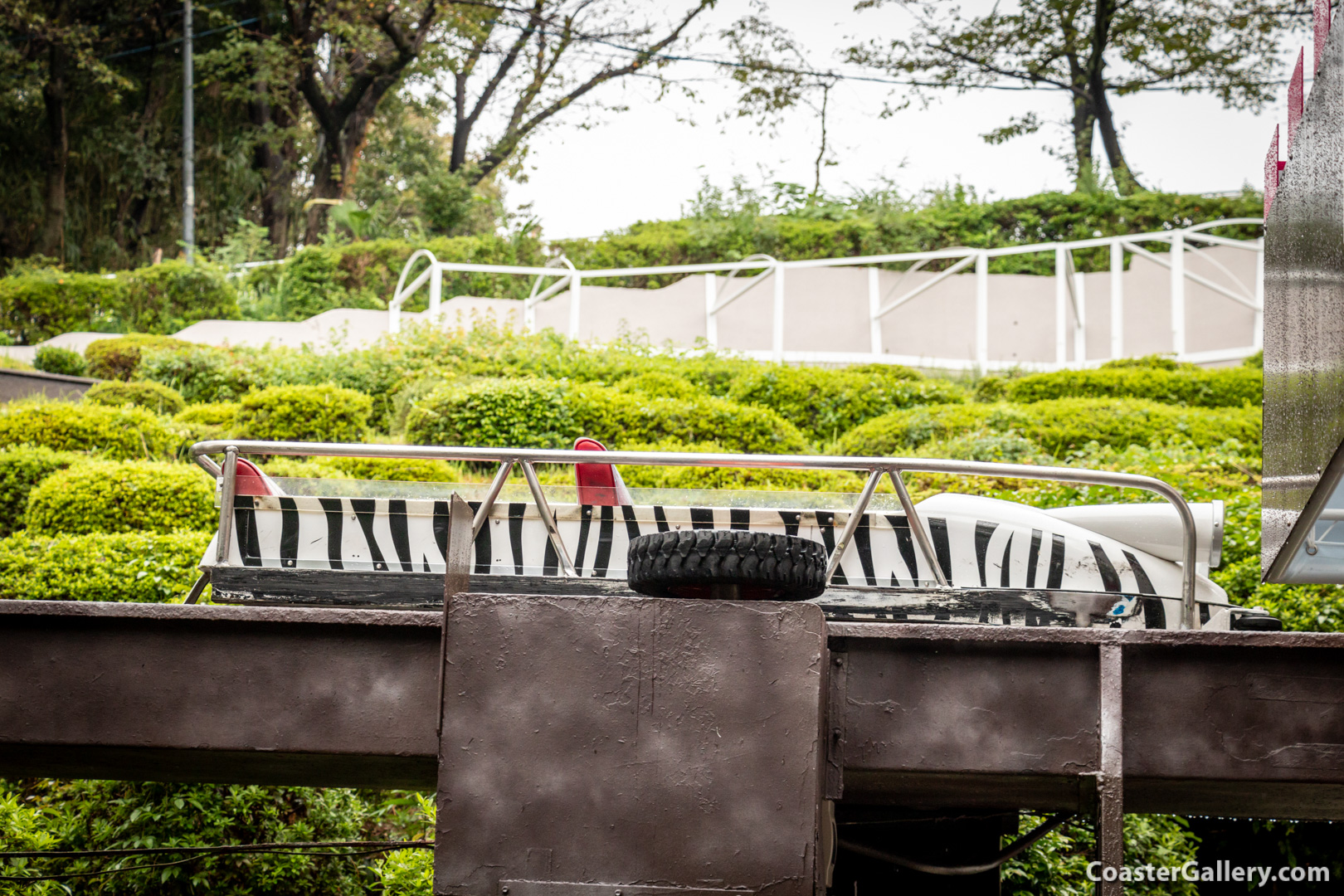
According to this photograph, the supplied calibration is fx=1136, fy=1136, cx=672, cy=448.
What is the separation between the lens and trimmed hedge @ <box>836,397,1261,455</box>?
32.0 ft

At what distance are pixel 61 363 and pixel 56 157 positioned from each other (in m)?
12.2

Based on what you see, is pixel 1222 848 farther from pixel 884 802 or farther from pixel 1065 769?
pixel 1065 769

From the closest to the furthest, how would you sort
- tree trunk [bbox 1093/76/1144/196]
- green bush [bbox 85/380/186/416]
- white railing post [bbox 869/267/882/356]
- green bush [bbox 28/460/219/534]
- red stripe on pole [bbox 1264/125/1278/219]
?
red stripe on pole [bbox 1264/125/1278/219] < green bush [bbox 28/460/219/534] < green bush [bbox 85/380/186/416] < white railing post [bbox 869/267/882/356] < tree trunk [bbox 1093/76/1144/196]

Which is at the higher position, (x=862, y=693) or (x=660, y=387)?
(x=660, y=387)

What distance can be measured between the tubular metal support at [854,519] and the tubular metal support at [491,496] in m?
1.04

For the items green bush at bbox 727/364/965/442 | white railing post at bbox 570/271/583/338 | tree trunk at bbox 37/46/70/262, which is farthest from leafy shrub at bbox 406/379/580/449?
tree trunk at bbox 37/46/70/262

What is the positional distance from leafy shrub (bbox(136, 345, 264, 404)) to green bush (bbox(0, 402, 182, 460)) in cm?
299

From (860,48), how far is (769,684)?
2136 cm

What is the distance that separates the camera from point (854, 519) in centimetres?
354

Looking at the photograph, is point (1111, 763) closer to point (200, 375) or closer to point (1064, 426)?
point (1064, 426)

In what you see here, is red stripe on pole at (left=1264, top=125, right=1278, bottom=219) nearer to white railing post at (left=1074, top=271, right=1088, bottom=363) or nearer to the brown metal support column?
the brown metal support column

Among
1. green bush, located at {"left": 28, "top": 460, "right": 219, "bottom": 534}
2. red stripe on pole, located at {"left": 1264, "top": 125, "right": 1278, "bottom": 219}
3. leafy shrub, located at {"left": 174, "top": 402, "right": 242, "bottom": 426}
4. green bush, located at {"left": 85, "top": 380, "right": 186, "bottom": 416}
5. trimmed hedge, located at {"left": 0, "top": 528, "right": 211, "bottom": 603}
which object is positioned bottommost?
trimmed hedge, located at {"left": 0, "top": 528, "right": 211, "bottom": 603}

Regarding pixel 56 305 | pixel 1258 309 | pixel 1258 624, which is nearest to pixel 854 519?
pixel 1258 624

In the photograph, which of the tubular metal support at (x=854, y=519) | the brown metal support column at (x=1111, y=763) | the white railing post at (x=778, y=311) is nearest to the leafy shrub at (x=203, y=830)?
the tubular metal support at (x=854, y=519)
